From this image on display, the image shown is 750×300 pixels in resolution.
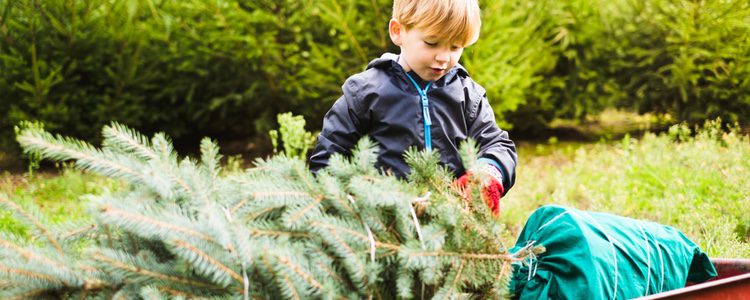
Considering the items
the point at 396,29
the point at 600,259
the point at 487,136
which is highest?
the point at 396,29

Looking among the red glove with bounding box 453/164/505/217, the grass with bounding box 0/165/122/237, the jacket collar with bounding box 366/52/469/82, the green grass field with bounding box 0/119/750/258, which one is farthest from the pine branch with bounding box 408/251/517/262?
the grass with bounding box 0/165/122/237

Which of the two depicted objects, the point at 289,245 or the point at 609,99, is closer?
the point at 289,245

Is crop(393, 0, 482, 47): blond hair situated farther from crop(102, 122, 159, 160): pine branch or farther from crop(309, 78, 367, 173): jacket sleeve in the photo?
crop(102, 122, 159, 160): pine branch

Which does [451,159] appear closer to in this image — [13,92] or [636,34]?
[13,92]

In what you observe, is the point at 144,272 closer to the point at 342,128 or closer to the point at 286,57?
the point at 342,128

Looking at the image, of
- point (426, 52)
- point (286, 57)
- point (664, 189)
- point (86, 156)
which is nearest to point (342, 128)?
point (426, 52)

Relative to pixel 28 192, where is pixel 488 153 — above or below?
below

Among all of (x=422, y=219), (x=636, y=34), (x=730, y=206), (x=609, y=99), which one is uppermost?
(x=636, y=34)

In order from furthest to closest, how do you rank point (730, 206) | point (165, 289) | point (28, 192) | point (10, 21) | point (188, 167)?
point (10, 21) → point (28, 192) → point (730, 206) → point (188, 167) → point (165, 289)

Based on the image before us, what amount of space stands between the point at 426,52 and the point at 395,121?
268mm

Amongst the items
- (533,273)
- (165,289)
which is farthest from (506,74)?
(165,289)

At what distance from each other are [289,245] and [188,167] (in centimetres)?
31

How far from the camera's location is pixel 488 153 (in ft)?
8.23

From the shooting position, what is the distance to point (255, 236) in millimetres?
1630
